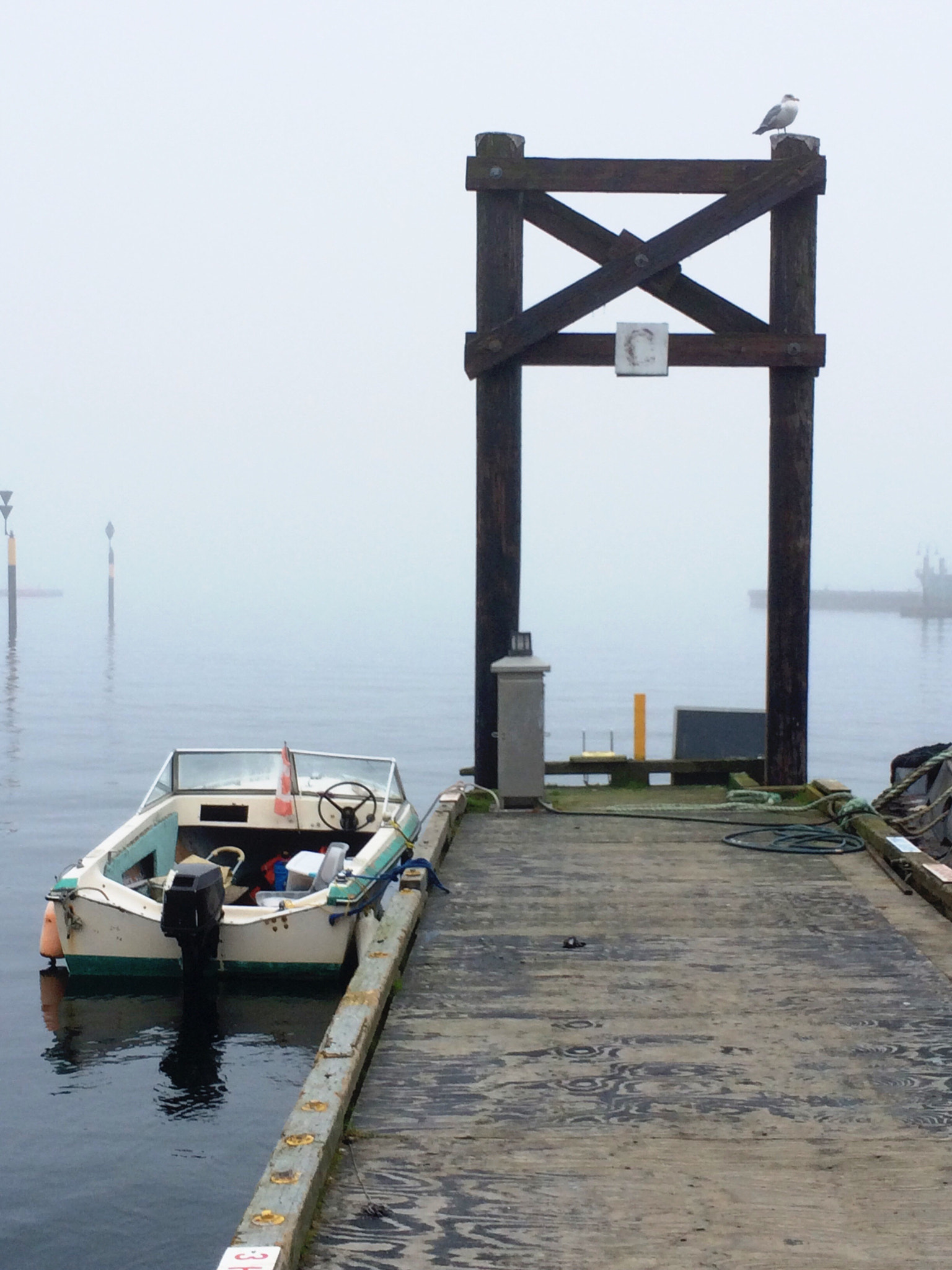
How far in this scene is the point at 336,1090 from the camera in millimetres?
4430

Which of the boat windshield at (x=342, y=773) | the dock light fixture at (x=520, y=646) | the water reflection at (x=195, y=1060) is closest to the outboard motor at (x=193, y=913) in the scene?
the water reflection at (x=195, y=1060)

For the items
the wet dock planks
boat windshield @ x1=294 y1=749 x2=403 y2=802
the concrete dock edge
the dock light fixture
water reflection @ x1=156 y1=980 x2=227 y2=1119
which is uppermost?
the dock light fixture

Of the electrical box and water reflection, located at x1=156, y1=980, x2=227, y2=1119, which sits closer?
water reflection, located at x1=156, y1=980, x2=227, y2=1119

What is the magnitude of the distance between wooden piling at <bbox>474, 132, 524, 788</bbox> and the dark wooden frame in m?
0.01

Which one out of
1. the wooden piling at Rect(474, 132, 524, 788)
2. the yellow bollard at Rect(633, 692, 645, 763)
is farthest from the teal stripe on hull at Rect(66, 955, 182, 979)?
the yellow bollard at Rect(633, 692, 645, 763)

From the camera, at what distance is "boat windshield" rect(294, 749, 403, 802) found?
15.0m

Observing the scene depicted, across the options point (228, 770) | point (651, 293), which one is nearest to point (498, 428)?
point (651, 293)

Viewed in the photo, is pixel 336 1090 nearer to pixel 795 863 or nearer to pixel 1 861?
pixel 795 863

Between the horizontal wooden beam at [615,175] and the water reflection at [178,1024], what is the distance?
736 cm

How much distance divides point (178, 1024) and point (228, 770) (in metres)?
4.16

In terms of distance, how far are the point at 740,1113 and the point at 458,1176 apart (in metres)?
1.08

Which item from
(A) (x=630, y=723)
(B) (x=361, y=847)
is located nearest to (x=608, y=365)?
(B) (x=361, y=847)

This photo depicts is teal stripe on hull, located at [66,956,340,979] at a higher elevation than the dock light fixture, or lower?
lower

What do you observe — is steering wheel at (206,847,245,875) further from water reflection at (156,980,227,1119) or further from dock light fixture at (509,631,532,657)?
dock light fixture at (509,631,532,657)
